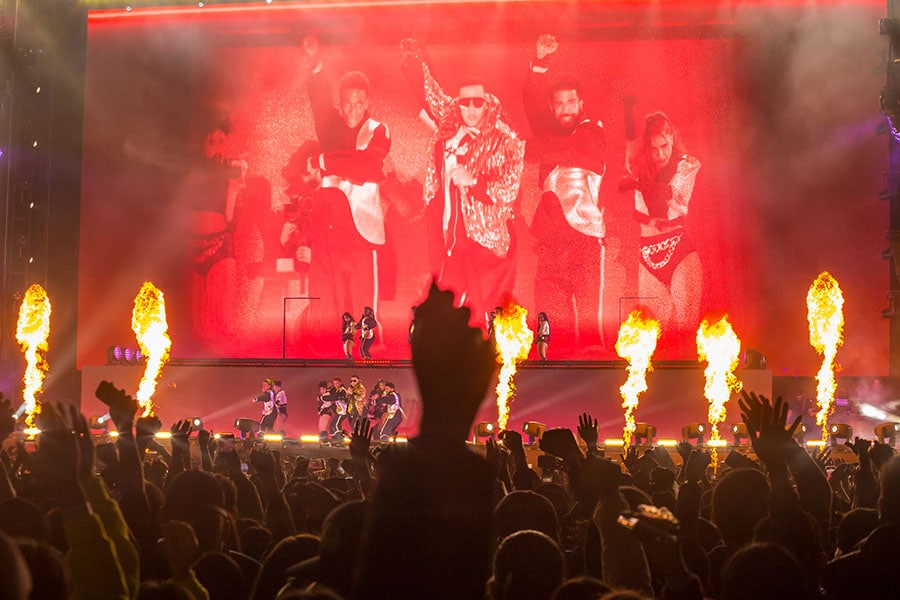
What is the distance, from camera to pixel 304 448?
19.7m

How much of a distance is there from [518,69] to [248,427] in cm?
1147

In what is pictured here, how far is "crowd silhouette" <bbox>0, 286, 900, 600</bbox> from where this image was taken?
7.98 feet

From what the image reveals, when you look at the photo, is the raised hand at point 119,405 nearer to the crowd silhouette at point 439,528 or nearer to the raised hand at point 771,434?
the crowd silhouette at point 439,528

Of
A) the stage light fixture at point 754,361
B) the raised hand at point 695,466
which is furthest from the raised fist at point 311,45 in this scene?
the raised hand at point 695,466

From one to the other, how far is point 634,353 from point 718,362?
1914 millimetres

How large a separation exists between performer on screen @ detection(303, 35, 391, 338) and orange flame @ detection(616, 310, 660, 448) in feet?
21.3

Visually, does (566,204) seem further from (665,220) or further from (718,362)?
(718,362)

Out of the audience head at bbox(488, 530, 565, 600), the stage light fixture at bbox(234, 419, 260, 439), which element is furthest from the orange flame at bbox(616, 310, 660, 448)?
the audience head at bbox(488, 530, 565, 600)

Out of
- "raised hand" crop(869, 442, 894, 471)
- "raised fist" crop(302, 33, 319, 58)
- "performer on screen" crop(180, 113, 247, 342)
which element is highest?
"raised fist" crop(302, 33, 319, 58)

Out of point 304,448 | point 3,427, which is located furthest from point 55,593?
point 304,448

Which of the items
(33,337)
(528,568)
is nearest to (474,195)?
(33,337)

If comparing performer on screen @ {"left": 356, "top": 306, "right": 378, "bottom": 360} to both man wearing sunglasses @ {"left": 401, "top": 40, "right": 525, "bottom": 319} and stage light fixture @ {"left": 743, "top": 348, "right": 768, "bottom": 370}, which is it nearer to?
man wearing sunglasses @ {"left": 401, "top": 40, "right": 525, "bottom": 319}

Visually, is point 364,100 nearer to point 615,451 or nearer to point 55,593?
point 615,451

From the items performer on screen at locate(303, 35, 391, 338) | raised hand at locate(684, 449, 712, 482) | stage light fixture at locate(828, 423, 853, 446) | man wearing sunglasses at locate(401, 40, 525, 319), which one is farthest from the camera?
performer on screen at locate(303, 35, 391, 338)
